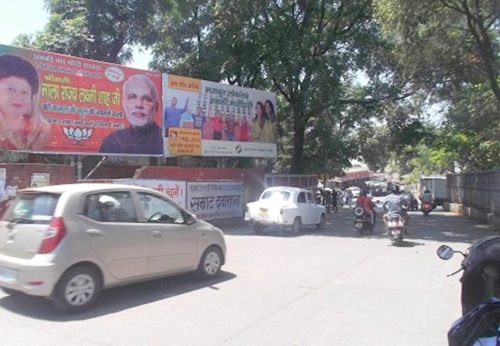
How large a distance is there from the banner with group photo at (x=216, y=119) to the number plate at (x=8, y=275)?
13.5m

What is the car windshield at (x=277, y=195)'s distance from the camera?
18.5 metres

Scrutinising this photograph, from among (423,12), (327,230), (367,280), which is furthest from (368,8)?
(367,280)

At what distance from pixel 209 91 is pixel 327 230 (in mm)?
7575

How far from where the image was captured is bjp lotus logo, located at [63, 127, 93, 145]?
56.4ft

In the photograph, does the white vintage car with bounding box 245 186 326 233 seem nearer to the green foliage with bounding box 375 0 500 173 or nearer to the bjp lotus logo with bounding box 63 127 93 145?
the bjp lotus logo with bounding box 63 127 93 145

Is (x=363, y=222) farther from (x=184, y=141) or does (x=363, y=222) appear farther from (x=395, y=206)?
(x=184, y=141)

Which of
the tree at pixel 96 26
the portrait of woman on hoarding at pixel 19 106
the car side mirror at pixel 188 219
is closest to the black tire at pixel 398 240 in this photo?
the car side mirror at pixel 188 219

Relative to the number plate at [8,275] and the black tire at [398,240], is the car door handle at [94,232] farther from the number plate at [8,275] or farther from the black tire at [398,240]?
the black tire at [398,240]

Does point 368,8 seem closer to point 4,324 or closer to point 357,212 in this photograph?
point 357,212

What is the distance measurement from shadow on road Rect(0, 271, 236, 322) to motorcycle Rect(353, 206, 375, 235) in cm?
955

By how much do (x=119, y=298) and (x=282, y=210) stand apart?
10.5 meters

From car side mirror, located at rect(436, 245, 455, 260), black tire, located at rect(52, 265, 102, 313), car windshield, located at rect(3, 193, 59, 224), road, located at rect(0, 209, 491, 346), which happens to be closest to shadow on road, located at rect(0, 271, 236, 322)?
road, located at rect(0, 209, 491, 346)

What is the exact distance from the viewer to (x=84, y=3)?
2961cm

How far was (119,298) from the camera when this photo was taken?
7.80 metres
